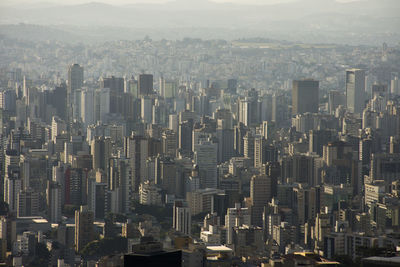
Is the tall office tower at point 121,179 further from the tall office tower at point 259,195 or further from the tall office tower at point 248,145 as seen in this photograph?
the tall office tower at point 248,145

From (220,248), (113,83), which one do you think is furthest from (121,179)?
(113,83)

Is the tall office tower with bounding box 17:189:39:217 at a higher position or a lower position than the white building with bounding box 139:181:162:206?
higher

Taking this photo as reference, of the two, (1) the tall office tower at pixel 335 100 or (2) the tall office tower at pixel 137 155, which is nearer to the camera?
(2) the tall office tower at pixel 137 155

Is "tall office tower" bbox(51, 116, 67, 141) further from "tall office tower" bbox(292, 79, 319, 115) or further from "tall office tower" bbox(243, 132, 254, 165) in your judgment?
"tall office tower" bbox(292, 79, 319, 115)

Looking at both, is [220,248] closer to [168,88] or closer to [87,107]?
[87,107]

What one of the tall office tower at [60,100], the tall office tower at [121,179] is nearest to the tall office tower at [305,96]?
the tall office tower at [60,100]

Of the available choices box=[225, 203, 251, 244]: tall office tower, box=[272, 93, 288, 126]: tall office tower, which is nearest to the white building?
box=[225, 203, 251, 244]: tall office tower
